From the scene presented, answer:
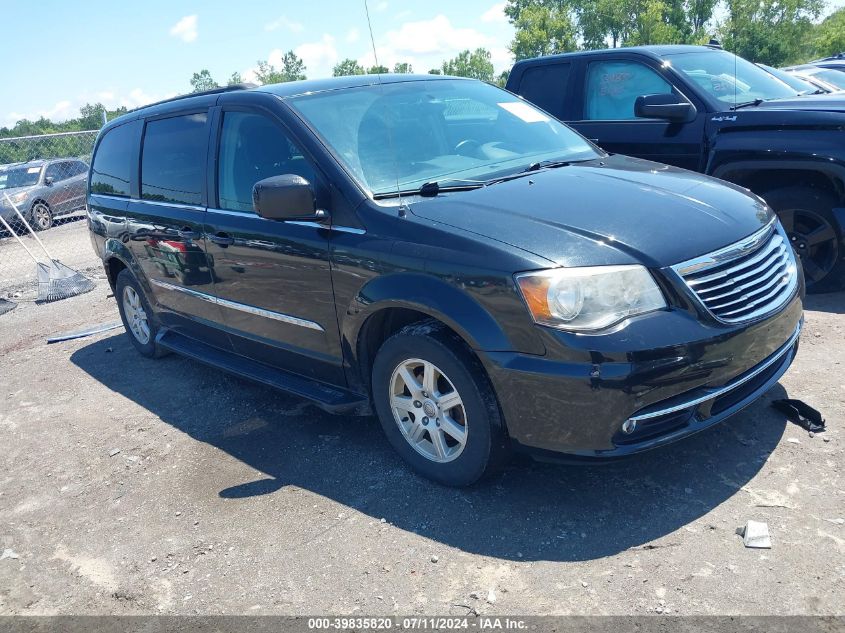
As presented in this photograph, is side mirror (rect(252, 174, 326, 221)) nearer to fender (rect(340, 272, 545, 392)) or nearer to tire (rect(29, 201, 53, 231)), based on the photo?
fender (rect(340, 272, 545, 392))

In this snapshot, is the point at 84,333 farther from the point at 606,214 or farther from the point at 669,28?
the point at 669,28

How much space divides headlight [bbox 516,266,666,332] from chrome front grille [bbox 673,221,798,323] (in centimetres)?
21

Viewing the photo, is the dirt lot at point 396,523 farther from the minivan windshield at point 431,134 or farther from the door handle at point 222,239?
the minivan windshield at point 431,134

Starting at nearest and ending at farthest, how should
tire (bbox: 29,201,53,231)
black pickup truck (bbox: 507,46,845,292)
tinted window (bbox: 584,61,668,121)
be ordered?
1. black pickup truck (bbox: 507,46,845,292)
2. tinted window (bbox: 584,61,668,121)
3. tire (bbox: 29,201,53,231)

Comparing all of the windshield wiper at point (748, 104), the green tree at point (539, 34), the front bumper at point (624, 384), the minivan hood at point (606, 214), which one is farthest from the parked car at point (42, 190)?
the green tree at point (539, 34)

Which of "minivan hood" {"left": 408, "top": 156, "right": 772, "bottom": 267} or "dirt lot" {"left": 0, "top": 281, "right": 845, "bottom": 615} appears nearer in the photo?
"dirt lot" {"left": 0, "top": 281, "right": 845, "bottom": 615}

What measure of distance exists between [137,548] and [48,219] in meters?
15.4

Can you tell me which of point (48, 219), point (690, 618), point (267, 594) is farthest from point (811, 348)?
point (48, 219)

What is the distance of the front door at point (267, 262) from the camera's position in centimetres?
375

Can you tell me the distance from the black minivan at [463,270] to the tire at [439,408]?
0.04ft

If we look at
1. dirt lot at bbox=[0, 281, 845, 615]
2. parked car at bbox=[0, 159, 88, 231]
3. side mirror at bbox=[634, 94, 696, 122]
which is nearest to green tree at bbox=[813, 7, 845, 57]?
parked car at bbox=[0, 159, 88, 231]

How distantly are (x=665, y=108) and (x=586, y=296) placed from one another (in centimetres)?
352

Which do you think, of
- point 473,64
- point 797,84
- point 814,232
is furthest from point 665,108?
point 473,64

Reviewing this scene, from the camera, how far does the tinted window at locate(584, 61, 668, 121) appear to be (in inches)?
247
